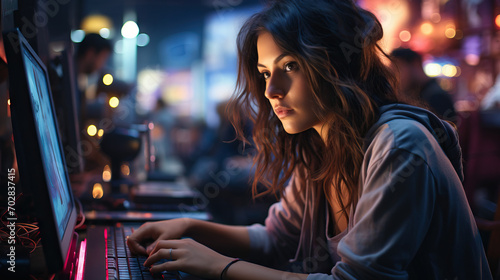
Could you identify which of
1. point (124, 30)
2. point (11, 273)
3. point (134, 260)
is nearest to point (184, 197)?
point (134, 260)

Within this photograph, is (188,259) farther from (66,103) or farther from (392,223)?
→ (66,103)

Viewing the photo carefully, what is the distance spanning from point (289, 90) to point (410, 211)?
381 millimetres

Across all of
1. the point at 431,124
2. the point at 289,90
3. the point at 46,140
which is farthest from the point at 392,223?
the point at 46,140

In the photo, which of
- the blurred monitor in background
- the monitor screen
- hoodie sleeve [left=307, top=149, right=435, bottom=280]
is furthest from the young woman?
the blurred monitor in background

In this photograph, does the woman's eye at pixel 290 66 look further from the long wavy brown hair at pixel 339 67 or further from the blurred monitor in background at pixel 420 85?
the blurred monitor in background at pixel 420 85

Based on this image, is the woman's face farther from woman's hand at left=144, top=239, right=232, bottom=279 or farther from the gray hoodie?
woman's hand at left=144, top=239, right=232, bottom=279

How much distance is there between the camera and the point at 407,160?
742 millimetres

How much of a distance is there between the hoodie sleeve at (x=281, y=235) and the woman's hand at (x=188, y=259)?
0.34 m

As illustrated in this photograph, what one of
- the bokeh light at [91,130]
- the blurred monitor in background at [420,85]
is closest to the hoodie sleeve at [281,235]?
the bokeh light at [91,130]

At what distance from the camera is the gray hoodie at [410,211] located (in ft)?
2.37

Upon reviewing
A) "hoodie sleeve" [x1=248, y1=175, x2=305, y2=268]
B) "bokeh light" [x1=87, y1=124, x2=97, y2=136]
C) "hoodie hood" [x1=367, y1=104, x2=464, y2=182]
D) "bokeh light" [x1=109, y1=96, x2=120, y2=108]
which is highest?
"hoodie hood" [x1=367, y1=104, x2=464, y2=182]

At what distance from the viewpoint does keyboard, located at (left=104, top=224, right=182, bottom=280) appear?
0.79 m

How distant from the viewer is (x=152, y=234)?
102cm

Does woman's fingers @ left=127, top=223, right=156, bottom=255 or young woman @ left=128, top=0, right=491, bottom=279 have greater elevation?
young woman @ left=128, top=0, right=491, bottom=279
